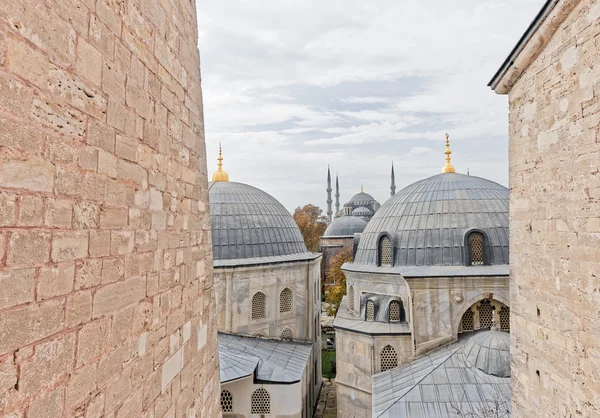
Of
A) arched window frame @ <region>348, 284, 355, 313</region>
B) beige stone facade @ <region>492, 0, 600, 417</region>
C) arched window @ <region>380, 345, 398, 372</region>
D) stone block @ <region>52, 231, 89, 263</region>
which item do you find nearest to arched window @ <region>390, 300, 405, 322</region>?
arched window @ <region>380, 345, 398, 372</region>

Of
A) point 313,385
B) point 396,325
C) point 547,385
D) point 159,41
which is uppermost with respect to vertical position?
point 159,41

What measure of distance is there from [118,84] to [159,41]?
0.79 meters

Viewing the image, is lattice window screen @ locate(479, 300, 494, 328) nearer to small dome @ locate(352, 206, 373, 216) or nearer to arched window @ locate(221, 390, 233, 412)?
arched window @ locate(221, 390, 233, 412)

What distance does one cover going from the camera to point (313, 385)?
48.5 feet

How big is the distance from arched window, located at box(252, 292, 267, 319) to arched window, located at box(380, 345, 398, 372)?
13.4 ft

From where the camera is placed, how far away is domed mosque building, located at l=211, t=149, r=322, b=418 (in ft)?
35.4

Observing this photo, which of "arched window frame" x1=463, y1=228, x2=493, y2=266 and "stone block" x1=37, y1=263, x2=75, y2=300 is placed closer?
"stone block" x1=37, y1=263, x2=75, y2=300

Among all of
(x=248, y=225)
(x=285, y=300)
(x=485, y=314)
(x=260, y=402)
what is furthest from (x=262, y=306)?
(x=485, y=314)

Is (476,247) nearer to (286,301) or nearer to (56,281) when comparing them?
(286,301)

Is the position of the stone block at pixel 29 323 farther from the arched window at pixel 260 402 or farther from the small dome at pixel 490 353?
the arched window at pixel 260 402

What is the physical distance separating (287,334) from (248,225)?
4.10 metres

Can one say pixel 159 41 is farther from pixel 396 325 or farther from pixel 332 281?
pixel 332 281

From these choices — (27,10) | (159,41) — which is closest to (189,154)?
(159,41)

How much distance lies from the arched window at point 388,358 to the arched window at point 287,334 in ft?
12.1
